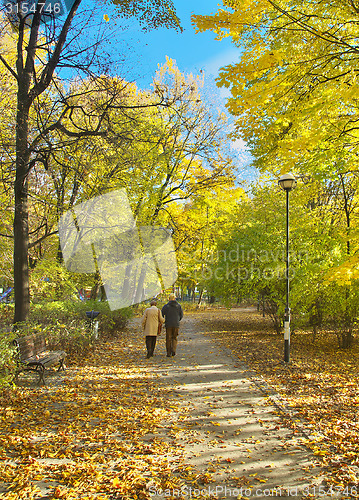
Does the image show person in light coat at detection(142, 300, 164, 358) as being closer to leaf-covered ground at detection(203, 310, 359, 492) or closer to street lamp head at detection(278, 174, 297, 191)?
leaf-covered ground at detection(203, 310, 359, 492)

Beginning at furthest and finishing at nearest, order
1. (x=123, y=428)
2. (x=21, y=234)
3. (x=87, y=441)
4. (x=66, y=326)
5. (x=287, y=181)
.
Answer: (x=66, y=326), (x=287, y=181), (x=21, y=234), (x=123, y=428), (x=87, y=441)

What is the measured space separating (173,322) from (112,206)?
22.2ft

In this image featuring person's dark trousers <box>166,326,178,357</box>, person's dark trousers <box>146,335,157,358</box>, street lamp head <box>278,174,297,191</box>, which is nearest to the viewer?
street lamp head <box>278,174,297,191</box>

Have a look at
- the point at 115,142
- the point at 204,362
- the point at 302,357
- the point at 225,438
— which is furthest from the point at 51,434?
the point at 302,357

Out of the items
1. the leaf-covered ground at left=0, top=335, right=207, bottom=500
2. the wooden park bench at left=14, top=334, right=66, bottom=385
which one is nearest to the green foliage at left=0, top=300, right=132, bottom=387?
the wooden park bench at left=14, top=334, right=66, bottom=385

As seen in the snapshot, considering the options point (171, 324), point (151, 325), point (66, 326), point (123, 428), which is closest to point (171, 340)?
point (171, 324)

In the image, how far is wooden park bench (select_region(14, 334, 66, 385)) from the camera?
21.5 ft

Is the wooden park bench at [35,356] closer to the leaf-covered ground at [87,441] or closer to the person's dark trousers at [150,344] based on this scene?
the leaf-covered ground at [87,441]

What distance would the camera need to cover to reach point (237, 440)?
4.35 meters

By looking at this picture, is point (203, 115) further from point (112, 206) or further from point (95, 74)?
point (95, 74)

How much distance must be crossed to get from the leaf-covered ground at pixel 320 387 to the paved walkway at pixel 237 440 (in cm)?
27

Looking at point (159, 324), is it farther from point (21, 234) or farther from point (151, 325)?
point (21, 234)

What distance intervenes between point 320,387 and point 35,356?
5.63 m

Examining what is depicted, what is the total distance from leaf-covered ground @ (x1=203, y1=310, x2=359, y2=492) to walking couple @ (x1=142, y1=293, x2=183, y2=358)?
77.8 inches
